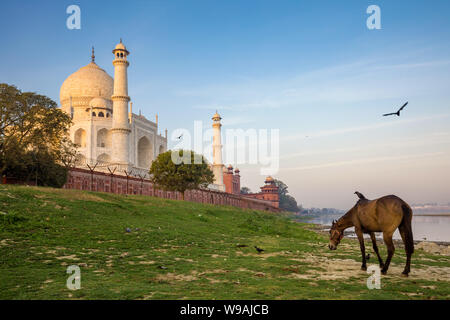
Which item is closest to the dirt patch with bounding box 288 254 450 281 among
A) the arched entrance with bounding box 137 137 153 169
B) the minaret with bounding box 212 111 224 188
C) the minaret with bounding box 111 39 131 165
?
the minaret with bounding box 111 39 131 165

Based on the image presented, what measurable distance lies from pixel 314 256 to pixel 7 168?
68.1ft

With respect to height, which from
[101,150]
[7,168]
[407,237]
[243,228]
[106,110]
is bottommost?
[243,228]

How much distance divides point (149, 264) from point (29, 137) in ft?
64.8

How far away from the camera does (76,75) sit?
60406 millimetres

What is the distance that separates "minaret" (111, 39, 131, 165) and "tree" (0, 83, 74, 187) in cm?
2113

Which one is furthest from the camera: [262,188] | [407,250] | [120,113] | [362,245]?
[262,188]

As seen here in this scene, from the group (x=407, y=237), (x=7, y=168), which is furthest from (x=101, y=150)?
(x=407, y=237)

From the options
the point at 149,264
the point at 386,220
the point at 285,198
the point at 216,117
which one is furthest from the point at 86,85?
the point at 285,198

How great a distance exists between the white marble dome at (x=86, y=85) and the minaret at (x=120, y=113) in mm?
12815

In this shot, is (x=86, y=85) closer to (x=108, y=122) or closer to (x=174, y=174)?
(x=108, y=122)

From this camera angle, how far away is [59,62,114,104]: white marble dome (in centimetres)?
5875

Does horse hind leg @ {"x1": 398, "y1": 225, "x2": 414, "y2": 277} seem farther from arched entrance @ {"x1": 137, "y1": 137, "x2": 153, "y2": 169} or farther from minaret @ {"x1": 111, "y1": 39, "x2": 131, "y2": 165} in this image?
arched entrance @ {"x1": 137, "y1": 137, "x2": 153, "y2": 169}

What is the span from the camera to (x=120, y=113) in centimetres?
4712
